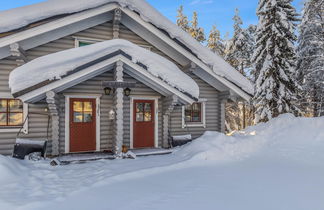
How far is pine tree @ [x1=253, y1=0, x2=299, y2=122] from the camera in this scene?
13.5 m

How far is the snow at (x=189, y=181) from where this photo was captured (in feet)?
11.4

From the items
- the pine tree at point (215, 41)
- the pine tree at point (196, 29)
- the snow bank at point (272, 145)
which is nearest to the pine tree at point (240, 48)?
the pine tree at point (215, 41)

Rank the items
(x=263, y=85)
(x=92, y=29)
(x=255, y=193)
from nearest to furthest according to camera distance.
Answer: (x=255, y=193) < (x=92, y=29) < (x=263, y=85)

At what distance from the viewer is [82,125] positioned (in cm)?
751

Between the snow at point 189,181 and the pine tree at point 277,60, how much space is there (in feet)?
22.1

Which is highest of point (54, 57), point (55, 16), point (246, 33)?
point (246, 33)

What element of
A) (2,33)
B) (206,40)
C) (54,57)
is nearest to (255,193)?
(54,57)

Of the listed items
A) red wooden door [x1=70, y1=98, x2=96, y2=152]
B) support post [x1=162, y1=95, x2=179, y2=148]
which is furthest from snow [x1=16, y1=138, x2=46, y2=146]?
support post [x1=162, y1=95, x2=179, y2=148]

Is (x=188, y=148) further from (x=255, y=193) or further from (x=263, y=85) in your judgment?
(x=263, y=85)

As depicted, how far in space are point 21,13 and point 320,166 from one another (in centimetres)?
1063

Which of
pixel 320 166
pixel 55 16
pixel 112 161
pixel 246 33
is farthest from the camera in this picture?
pixel 246 33

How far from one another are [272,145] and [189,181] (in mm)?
4563

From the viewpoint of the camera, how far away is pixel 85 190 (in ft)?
13.0

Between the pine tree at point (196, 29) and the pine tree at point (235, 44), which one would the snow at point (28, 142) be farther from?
the pine tree at point (196, 29)
